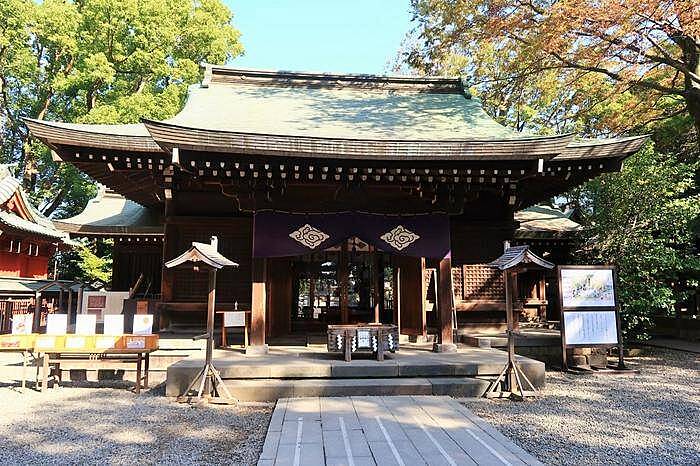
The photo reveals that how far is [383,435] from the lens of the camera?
4.41 m

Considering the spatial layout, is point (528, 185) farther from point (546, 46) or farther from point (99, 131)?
point (99, 131)

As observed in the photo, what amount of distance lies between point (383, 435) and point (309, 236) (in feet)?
14.3

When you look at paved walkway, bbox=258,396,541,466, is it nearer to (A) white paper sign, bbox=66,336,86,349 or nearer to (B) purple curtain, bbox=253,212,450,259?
(B) purple curtain, bbox=253,212,450,259

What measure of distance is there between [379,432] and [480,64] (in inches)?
719

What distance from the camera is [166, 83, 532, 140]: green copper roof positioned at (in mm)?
8828

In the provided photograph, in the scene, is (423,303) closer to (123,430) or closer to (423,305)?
(423,305)

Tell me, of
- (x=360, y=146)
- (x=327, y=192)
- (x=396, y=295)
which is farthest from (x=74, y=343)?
(x=396, y=295)

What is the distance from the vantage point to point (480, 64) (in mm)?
19266

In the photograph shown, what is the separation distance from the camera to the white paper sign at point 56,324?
21.6 ft

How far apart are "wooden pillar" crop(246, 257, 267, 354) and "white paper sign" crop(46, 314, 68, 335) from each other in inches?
109

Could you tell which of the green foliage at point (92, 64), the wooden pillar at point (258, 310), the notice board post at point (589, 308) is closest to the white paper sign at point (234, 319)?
the wooden pillar at point (258, 310)

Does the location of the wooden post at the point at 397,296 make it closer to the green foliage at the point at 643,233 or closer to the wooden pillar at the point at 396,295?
the wooden pillar at the point at 396,295

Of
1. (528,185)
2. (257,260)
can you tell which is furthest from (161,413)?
(528,185)

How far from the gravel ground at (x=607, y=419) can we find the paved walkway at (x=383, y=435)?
47 cm
